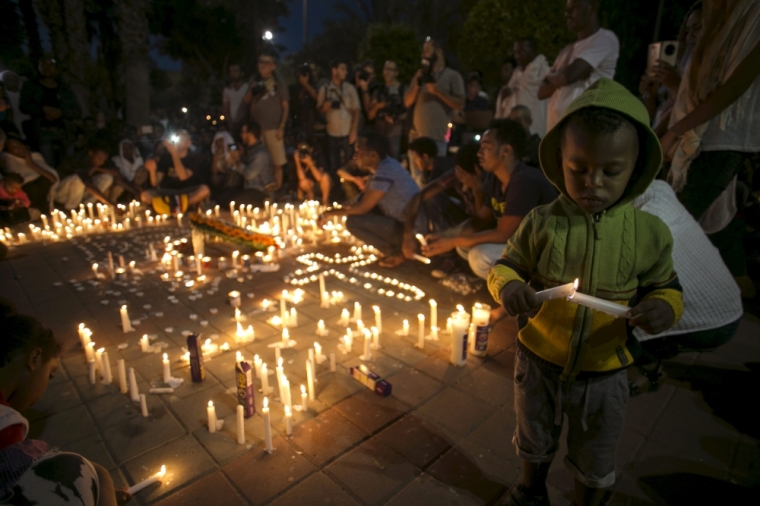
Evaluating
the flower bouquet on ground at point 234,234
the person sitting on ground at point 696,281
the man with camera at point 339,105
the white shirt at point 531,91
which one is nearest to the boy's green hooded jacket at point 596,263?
the person sitting on ground at point 696,281

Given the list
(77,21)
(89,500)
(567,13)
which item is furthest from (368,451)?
(77,21)

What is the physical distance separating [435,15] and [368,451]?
26022mm

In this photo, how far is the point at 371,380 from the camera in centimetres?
297

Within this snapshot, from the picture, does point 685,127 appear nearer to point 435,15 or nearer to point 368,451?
point 368,451

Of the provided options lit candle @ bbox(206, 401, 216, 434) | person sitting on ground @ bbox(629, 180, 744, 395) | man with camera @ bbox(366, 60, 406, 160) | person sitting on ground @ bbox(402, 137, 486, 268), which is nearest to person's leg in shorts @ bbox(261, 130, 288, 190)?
man with camera @ bbox(366, 60, 406, 160)

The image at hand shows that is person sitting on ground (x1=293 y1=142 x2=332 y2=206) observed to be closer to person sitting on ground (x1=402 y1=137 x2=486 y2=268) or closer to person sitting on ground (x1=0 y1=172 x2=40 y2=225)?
person sitting on ground (x1=402 y1=137 x2=486 y2=268)

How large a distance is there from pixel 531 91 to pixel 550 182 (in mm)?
4466

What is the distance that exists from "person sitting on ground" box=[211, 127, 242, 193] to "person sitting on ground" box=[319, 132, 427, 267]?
403 centimetres

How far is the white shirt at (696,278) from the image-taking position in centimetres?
261

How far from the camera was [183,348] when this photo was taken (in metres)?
3.60

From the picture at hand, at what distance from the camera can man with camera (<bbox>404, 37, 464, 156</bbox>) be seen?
7.40m

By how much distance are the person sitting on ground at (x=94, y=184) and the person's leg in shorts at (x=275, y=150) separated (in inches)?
105

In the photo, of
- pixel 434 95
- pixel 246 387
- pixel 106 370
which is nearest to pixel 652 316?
pixel 246 387

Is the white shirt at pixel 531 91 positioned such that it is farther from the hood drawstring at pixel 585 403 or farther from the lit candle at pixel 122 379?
the lit candle at pixel 122 379
